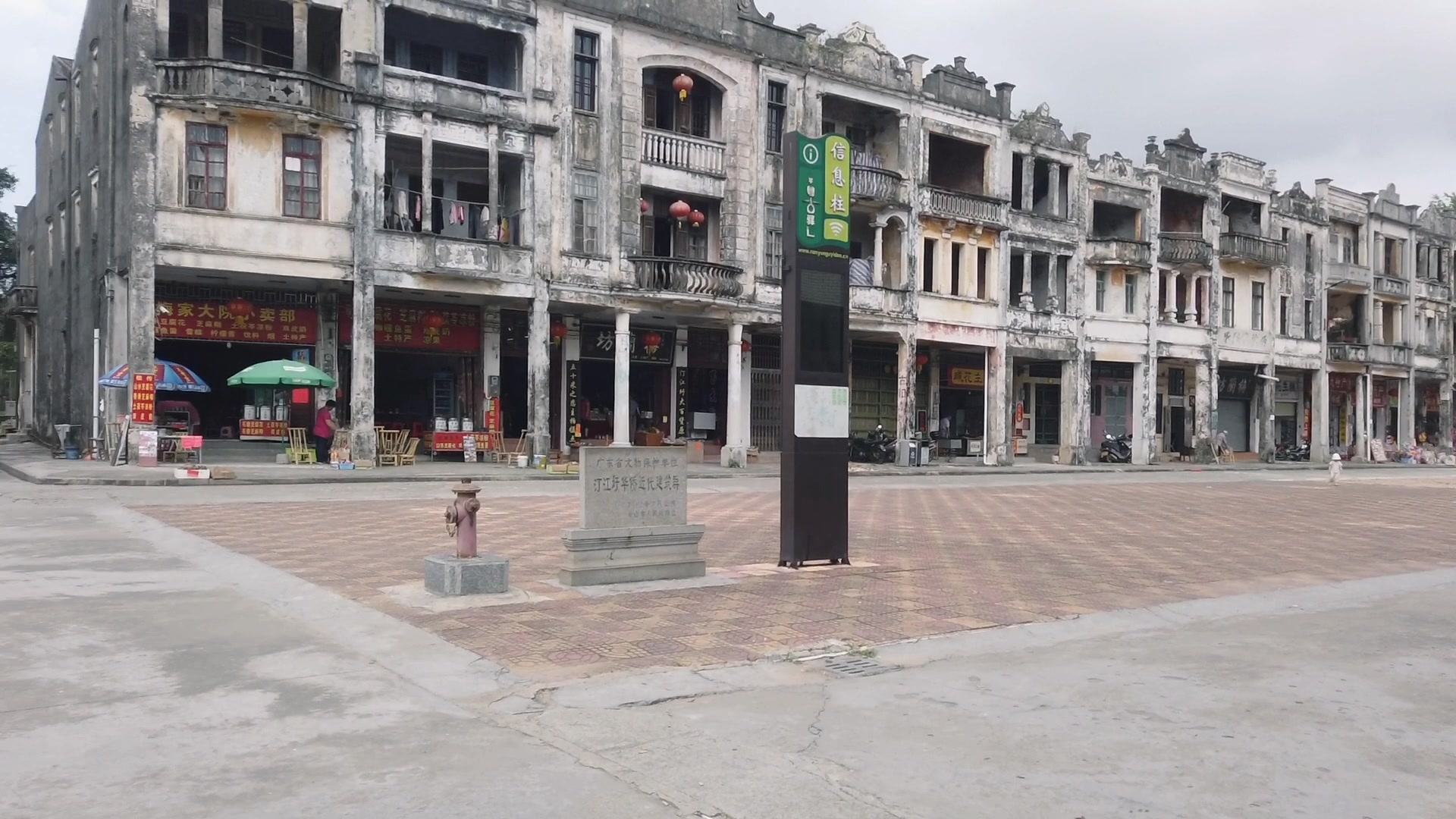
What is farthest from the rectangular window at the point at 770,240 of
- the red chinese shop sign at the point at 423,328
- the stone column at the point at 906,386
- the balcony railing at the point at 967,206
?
the red chinese shop sign at the point at 423,328

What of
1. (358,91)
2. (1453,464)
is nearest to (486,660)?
(358,91)

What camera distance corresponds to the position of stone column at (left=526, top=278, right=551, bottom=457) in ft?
93.5

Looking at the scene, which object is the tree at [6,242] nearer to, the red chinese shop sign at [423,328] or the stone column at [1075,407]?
the red chinese shop sign at [423,328]

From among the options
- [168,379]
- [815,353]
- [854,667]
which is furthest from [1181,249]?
[854,667]

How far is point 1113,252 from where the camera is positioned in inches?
1650

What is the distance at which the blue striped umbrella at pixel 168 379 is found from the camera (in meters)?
23.6

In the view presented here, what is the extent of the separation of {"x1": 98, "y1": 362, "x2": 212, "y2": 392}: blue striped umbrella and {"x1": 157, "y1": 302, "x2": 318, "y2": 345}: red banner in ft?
3.79

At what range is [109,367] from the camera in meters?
25.1

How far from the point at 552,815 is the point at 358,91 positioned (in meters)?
24.6

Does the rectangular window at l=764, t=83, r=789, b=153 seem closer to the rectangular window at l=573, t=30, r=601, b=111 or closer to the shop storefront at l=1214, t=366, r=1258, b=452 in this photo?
the rectangular window at l=573, t=30, r=601, b=111

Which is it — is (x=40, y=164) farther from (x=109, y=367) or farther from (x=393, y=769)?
(x=393, y=769)

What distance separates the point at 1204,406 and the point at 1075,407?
320 inches

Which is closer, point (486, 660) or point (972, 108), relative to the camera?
point (486, 660)

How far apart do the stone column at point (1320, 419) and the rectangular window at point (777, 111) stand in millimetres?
32735
